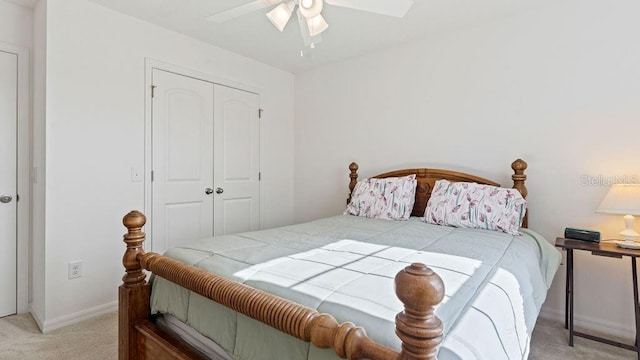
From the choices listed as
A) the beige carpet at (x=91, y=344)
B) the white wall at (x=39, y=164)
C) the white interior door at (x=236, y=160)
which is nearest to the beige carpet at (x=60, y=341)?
the beige carpet at (x=91, y=344)

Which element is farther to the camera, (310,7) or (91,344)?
(91,344)

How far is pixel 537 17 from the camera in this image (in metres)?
2.46

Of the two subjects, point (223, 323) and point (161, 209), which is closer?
point (223, 323)

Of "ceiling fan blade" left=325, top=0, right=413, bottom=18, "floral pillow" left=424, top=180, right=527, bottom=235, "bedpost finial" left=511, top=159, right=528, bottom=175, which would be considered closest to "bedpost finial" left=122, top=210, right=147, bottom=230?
"ceiling fan blade" left=325, top=0, right=413, bottom=18

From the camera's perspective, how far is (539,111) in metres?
2.45

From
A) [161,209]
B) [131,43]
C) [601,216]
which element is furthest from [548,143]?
[131,43]

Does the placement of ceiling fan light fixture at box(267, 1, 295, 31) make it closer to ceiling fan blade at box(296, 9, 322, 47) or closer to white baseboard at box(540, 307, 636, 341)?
ceiling fan blade at box(296, 9, 322, 47)

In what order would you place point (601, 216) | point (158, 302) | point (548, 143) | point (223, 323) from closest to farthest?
point (223, 323)
point (158, 302)
point (601, 216)
point (548, 143)

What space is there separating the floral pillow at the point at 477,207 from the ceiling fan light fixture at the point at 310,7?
1.61 m

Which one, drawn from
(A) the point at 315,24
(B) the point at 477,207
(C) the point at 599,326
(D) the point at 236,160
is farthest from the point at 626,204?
(D) the point at 236,160

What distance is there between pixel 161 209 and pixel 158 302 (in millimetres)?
1601

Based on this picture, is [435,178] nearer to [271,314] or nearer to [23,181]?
[271,314]

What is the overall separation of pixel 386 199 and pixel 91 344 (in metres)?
2.35

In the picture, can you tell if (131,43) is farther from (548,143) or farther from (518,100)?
(548,143)
